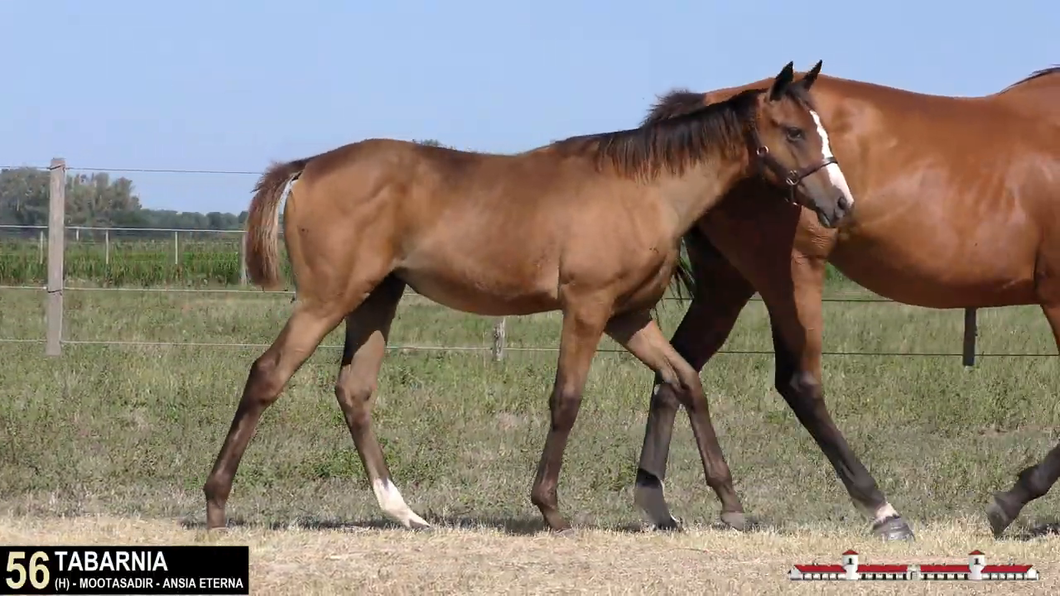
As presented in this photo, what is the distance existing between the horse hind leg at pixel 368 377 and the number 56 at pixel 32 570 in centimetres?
172

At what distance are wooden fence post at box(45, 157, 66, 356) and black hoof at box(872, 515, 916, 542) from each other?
24.3 ft

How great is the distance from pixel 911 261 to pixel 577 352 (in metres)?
1.56

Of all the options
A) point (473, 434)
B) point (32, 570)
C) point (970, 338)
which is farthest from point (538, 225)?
point (970, 338)

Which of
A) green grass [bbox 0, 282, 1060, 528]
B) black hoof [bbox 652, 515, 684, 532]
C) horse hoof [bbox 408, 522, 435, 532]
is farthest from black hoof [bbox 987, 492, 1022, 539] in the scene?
horse hoof [bbox 408, 522, 435, 532]

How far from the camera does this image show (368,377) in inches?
243

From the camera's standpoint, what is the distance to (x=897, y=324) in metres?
16.4

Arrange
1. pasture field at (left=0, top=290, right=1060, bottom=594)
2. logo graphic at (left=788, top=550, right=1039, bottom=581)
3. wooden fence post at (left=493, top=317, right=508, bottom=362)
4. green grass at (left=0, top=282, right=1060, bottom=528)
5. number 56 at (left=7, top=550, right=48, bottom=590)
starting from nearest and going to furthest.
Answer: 1. number 56 at (left=7, top=550, right=48, bottom=590)
2. logo graphic at (left=788, top=550, right=1039, bottom=581)
3. pasture field at (left=0, top=290, right=1060, bottom=594)
4. green grass at (left=0, top=282, right=1060, bottom=528)
5. wooden fence post at (left=493, top=317, right=508, bottom=362)

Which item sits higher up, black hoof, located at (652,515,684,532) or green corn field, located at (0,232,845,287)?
green corn field, located at (0,232,845,287)

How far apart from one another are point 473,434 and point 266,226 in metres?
3.40

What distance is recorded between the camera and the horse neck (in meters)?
5.88

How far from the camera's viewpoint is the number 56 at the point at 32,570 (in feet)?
14.9

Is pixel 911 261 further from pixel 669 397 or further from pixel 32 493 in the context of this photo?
pixel 32 493

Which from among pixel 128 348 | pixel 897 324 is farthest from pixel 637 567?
pixel 897 324

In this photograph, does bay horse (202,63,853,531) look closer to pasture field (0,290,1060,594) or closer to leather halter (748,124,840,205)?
Result: leather halter (748,124,840,205)
